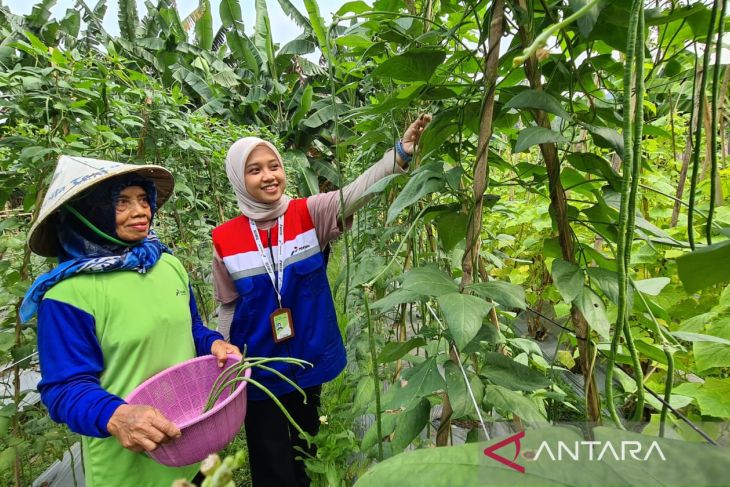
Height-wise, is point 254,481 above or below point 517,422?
below

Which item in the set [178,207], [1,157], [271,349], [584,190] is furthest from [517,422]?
[178,207]

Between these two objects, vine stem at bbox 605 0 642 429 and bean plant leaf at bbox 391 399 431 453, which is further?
bean plant leaf at bbox 391 399 431 453

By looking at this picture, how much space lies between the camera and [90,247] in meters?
0.89

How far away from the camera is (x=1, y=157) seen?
138 centimetres

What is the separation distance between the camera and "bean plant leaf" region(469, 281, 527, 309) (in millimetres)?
484

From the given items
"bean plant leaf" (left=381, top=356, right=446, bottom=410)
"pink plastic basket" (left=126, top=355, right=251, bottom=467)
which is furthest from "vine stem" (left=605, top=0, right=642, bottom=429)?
"pink plastic basket" (left=126, top=355, right=251, bottom=467)

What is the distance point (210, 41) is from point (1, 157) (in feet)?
21.4

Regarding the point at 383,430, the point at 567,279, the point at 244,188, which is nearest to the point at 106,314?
the point at 244,188

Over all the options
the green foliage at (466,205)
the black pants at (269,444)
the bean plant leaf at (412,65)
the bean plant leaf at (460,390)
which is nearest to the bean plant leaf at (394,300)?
the green foliage at (466,205)

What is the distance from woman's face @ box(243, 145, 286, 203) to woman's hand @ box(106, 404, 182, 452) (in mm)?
649

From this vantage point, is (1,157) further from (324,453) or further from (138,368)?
(324,453)

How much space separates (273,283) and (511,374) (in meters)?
0.81

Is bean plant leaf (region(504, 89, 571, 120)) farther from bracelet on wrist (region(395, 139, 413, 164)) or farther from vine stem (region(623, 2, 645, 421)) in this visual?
bracelet on wrist (region(395, 139, 413, 164))

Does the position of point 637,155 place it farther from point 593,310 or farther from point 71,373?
point 71,373
